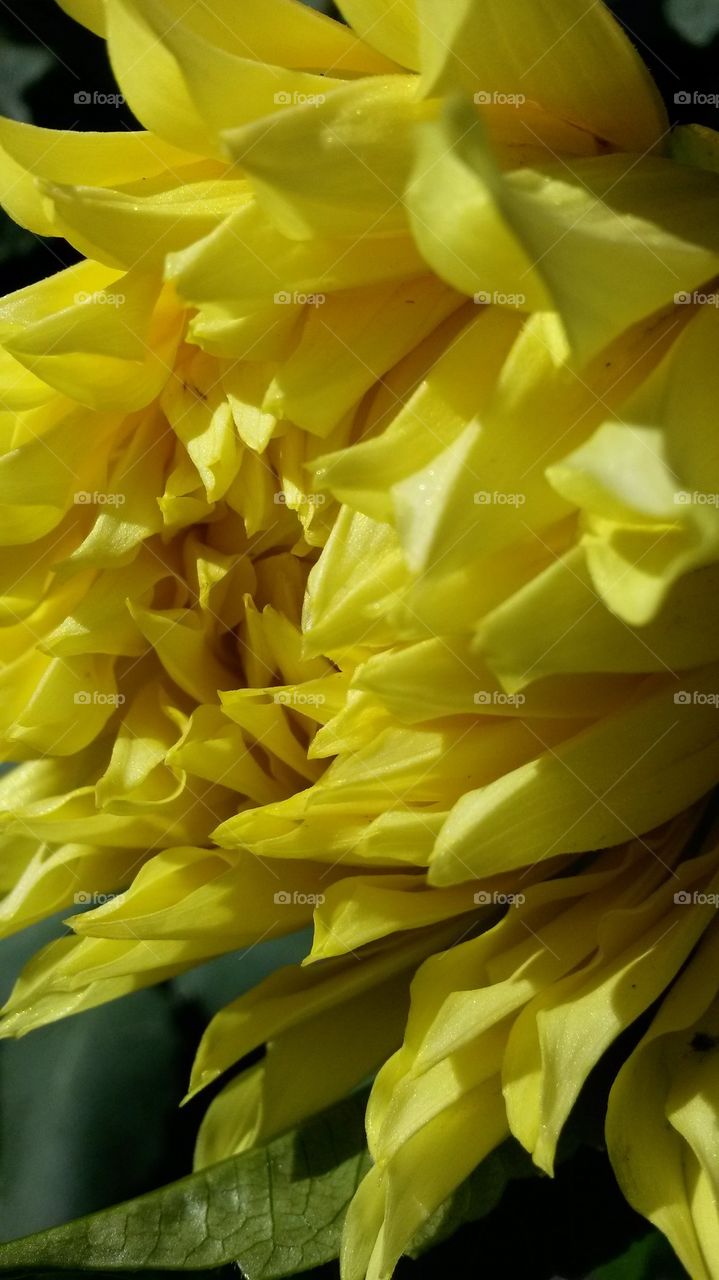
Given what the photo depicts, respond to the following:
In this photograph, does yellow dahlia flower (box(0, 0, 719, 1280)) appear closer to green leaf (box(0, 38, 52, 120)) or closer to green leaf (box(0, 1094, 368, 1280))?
green leaf (box(0, 1094, 368, 1280))

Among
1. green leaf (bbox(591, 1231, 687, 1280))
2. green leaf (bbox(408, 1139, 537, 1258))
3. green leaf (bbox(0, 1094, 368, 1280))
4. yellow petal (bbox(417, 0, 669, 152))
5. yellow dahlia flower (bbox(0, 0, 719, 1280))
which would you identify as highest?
yellow petal (bbox(417, 0, 669, 152))

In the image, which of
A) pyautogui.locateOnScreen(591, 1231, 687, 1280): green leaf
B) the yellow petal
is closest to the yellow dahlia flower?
the yellow petal

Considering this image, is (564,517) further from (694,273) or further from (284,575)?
(284,575)

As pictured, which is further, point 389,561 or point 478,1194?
point 478,1194

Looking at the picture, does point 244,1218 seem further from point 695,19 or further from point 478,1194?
point 695,19

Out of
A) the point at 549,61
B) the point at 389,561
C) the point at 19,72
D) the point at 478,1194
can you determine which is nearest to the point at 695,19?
the point at 549,61

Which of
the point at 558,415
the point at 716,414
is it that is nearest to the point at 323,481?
the point at 558,415
